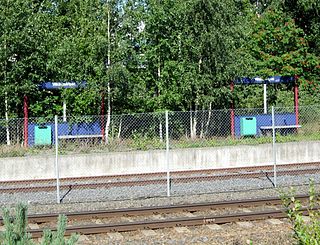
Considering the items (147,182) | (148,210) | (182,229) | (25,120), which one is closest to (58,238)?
(182,229)

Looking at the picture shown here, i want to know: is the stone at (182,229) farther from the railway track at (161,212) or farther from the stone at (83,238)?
the stone at (83,238)

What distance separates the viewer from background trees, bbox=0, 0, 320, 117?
78.4 feet

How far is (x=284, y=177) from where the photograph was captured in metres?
17.7

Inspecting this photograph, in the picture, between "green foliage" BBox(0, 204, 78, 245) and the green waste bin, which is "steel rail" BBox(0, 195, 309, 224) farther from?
the green waste bin

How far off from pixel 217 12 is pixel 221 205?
13.9 meters

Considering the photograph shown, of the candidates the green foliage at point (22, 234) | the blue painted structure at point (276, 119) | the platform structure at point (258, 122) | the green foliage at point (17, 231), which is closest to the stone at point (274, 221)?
the green foliage at point (22, 234)

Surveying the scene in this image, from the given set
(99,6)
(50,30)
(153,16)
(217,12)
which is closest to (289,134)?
(217,12)

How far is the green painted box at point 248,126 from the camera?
2434 cm

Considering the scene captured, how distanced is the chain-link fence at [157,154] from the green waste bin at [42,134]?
4 cm

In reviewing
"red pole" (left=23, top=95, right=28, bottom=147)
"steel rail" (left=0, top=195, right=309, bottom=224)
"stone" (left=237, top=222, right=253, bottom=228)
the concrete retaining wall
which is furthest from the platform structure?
"stone" (left=237, top=222, right=253, bottom=228)

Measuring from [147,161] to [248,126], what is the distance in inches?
254

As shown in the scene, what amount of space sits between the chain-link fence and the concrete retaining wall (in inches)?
1.3

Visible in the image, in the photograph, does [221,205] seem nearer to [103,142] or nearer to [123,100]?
[103,142]

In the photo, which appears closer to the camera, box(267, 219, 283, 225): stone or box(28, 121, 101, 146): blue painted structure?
box(267, 219, 283, 225): stone
